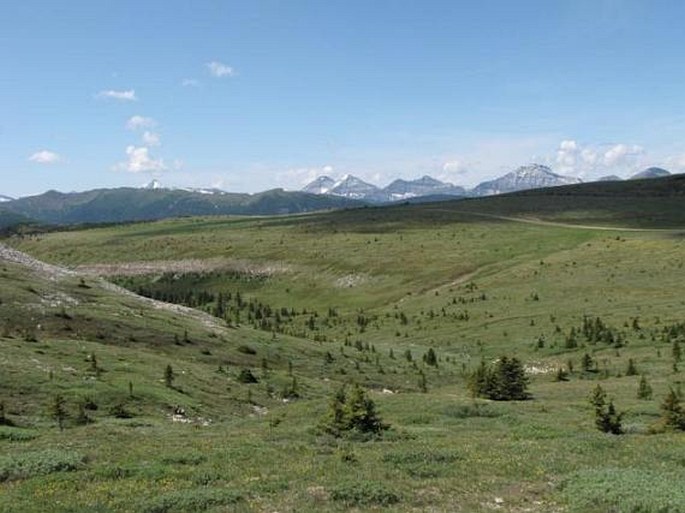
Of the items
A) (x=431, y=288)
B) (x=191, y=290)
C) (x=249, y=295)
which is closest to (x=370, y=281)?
(x=431, y=288)

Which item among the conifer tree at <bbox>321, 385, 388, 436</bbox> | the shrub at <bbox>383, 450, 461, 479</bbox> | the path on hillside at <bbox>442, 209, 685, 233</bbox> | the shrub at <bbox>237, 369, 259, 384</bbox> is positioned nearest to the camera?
the shrub at <bbox>383, 450, 461, 479</bbox>

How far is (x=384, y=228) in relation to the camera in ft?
586

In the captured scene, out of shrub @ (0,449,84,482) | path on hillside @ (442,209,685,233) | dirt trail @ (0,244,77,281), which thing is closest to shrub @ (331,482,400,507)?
shrub @ (0,449,84,482)

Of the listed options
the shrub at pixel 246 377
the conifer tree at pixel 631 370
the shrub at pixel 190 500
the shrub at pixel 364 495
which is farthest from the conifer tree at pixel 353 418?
the conifer tree at pixel 631 370

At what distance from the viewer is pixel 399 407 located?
3775cm

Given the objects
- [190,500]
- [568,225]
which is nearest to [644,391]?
[190,500]

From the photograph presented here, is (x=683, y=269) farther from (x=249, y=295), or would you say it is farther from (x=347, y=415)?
(x=347, y=415)

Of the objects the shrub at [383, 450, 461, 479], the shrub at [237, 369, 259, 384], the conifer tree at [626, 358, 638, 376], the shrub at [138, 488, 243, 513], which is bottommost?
the conifer tree at [626, 358, 638, 376]

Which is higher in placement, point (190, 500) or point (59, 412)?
point (190, 500)

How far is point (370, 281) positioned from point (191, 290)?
122 ft

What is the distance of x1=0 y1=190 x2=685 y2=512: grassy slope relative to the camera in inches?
739

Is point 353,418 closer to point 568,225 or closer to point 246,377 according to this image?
point 246,377

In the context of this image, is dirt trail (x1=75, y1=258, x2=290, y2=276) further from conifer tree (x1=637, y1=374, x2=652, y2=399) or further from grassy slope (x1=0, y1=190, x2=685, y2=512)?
conifer tree (x1=637, y1=374, x2=652, y2=399)

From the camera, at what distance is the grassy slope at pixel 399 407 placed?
18.8m
